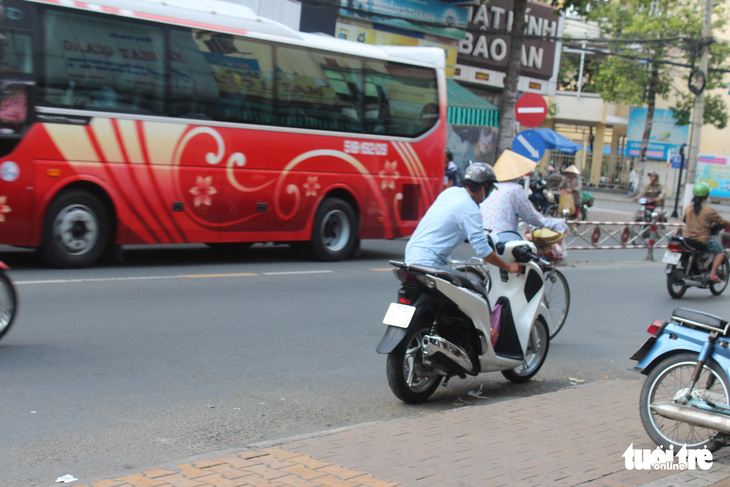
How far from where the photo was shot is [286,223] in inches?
533

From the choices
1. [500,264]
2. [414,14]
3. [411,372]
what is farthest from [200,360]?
[414,14]

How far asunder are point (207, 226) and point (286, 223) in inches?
57.1

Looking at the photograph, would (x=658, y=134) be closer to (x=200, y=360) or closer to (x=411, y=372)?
(x=200, y=360)

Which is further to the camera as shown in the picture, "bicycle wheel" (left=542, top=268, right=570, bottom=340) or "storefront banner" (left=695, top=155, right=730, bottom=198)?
"storefront banner" (left=695, top=155, right=730, bottom=198)

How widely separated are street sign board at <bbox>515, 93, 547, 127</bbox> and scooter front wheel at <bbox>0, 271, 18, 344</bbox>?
1071cm

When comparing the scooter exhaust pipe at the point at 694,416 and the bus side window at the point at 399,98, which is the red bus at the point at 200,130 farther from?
the scooter exhaust pipe at the point at 694,416

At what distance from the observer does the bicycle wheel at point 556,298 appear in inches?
359

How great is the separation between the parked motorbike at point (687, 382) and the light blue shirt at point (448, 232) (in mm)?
1437

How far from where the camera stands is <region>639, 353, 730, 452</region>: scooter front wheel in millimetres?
5112

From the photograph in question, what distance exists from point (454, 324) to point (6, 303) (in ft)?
11.7

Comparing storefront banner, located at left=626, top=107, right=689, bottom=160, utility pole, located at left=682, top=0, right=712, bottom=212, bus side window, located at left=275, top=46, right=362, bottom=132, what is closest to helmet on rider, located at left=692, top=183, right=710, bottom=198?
bus side window, located at left=275, top=46, right=362, bottom=132

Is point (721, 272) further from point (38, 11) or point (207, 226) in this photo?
point (38, 11)

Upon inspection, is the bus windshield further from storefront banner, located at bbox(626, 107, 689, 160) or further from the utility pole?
storefront banner, located at bbox(626, 107, 689, 160)

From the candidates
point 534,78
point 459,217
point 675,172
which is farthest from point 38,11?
point 675,172
